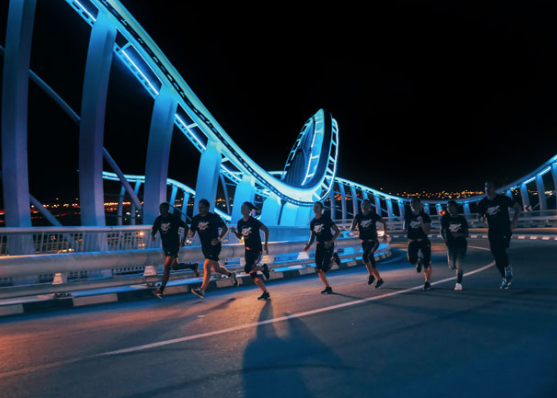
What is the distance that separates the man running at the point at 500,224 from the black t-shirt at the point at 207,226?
471 cm

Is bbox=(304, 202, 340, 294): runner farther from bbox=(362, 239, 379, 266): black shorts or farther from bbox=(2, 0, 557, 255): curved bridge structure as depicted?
bbox=(2, 0, 557, 255): curved bridge structure

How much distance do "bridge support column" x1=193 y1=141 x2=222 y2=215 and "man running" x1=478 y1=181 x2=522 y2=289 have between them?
9914mm

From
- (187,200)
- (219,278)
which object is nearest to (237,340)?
(219,278)

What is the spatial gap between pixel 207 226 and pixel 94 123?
583 cm

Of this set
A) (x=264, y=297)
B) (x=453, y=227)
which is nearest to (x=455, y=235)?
(x=453, y=227)

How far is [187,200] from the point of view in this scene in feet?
180

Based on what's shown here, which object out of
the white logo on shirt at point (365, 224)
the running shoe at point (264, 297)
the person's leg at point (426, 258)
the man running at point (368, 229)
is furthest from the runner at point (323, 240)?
the person's leg at point (426, 258)

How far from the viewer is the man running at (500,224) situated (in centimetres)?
914

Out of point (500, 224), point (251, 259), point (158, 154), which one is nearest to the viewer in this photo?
point (500, 224)

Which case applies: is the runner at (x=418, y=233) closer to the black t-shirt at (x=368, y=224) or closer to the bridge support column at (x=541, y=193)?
the black t-shirt at (x=368, y=224)

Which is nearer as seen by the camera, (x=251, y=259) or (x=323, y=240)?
(x=251, y=259)

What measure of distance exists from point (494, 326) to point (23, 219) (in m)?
10.1

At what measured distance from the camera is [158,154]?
1539 centimetres

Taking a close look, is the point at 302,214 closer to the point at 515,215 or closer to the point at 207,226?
the point at 207,226
